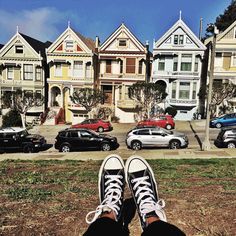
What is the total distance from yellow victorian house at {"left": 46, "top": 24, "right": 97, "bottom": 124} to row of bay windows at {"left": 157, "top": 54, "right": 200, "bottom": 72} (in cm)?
944

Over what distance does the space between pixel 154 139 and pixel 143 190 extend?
16.8m

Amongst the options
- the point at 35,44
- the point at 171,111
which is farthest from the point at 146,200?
the point at 35,44

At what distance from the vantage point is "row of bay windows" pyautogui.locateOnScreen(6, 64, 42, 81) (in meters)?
39.1

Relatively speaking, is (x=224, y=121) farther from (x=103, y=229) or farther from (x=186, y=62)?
(x=103, y=229)

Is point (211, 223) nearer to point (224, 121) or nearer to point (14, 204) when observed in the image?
point (14, 204)

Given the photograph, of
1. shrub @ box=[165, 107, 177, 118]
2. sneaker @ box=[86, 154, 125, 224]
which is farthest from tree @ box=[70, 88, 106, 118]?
sneaker @ box=[86, 154, 125, 224]

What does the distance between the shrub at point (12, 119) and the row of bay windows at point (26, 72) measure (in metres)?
6.53

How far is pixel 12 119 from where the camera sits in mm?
34031

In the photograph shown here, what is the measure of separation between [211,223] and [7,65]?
3924cm

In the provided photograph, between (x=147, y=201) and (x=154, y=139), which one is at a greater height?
(x=147, y=201)

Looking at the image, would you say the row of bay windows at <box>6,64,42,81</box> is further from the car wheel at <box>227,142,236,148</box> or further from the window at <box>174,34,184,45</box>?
the car wheel at <box>227,142,236,148</box>

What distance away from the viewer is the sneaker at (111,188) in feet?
12.1

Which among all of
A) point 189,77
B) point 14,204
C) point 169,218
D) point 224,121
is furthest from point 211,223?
point 189,77

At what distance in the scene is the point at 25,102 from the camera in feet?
105
